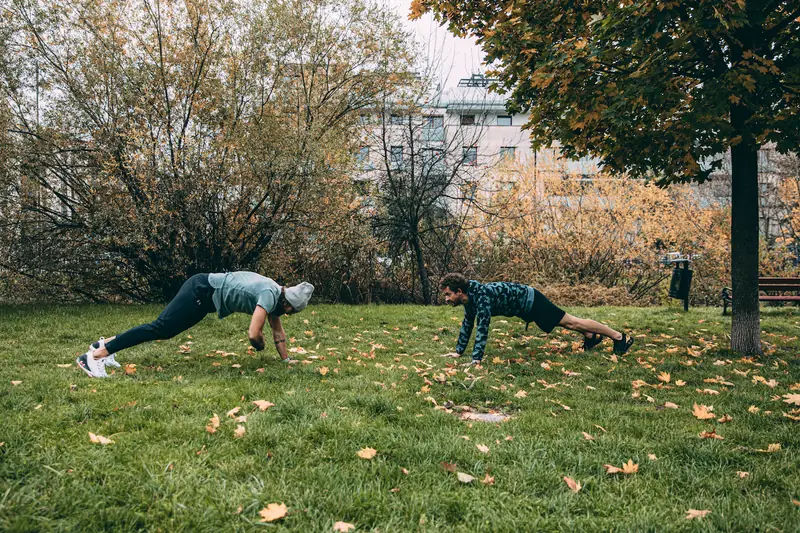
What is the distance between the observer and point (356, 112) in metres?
15.9

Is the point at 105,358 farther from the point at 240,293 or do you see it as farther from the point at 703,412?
the point at 703,412

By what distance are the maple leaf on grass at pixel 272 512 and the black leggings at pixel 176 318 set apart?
314 centimetres

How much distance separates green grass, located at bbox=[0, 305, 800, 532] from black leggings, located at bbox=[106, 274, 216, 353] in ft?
1.14

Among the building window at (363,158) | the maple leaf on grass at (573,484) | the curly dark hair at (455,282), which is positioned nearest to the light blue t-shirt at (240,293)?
the curly dark hair at (455,282)

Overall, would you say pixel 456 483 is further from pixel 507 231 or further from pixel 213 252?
pixel 507 231

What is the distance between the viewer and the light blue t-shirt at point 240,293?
542 cm

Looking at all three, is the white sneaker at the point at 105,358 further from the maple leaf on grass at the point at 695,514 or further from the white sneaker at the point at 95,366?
the maple leaf on grass at the point at 695,514

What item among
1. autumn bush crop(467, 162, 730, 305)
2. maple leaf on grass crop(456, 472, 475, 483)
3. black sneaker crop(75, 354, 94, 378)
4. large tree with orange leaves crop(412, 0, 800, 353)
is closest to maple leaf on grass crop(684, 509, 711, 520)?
maple leaf on grass crop(456, 472, 475, 483)

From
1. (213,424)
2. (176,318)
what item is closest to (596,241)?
(176,318)

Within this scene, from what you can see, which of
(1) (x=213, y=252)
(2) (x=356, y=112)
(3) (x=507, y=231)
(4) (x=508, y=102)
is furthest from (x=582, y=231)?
(1) (x=213, y=252)

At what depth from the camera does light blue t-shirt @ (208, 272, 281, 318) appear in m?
5.42

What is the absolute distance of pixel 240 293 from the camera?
5449 millimetres

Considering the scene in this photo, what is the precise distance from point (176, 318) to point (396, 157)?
40.9ft

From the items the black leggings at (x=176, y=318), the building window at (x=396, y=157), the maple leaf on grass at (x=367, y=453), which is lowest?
the maple leaf on grass at (x=367, y=453)
